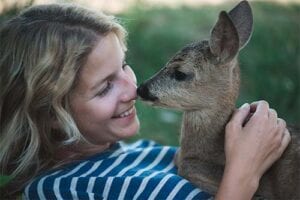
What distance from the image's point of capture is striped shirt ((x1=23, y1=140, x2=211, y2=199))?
2787 mm

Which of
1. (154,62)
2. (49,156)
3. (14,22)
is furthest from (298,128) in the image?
(154,62)

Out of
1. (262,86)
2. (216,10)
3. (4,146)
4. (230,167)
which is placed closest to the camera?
(230,167)

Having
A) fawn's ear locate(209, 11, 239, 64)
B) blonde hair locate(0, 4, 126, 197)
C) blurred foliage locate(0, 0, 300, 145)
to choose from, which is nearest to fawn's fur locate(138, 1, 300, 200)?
fawn's ear locate(209, 11, 239, 64)

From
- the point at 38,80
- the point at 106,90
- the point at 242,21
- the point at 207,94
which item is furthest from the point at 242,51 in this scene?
the point at 38,80

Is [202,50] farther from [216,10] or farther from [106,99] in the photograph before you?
[216,10]

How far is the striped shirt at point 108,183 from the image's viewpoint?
279 centimetres

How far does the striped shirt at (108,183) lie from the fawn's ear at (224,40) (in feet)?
1.74

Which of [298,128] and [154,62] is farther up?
[298,128]

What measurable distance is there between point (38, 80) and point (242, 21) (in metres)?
0.89

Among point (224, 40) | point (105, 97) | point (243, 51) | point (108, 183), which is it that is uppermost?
point (224, 40)

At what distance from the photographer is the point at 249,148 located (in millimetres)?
2893

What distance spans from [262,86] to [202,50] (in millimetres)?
2039

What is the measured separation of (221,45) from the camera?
2955 millimetres

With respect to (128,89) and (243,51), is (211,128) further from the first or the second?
(243,51)
